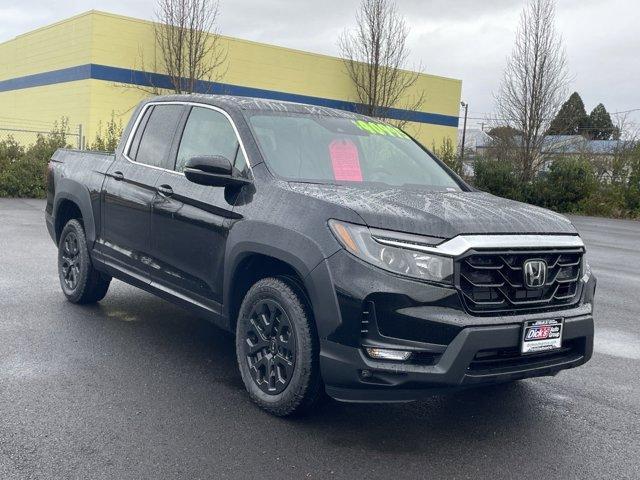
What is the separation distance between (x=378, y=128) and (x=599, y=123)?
7367 cm

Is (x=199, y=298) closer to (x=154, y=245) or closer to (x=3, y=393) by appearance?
(x=154, y=245)

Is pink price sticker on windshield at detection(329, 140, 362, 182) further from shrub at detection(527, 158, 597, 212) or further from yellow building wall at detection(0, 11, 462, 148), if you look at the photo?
yellow building wall at detection(0, 11, 462, 148)

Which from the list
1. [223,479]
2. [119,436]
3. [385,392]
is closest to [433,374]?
[385,392]

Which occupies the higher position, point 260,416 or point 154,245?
point 154,245

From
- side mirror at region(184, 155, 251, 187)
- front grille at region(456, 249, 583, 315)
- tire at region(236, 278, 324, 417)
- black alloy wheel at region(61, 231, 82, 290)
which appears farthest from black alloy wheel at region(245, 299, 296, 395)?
black alloy wheel at region(61, 231, 82, 290)

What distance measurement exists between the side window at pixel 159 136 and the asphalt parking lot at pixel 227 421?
1.41m

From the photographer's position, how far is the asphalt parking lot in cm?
356

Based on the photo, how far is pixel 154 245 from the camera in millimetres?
5250

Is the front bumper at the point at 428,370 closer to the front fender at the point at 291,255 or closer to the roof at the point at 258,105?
the front fender at the point at 291,255

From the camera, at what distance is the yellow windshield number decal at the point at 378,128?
5.40 metres

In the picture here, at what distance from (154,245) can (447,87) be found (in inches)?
1594

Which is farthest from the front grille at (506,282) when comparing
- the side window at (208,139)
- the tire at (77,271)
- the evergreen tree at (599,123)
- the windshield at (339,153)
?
the evergreen tree at (599,123)

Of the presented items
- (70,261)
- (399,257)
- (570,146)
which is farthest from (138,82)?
(399,257)

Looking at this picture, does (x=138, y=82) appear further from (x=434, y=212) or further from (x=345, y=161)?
(x=434, y=212)
